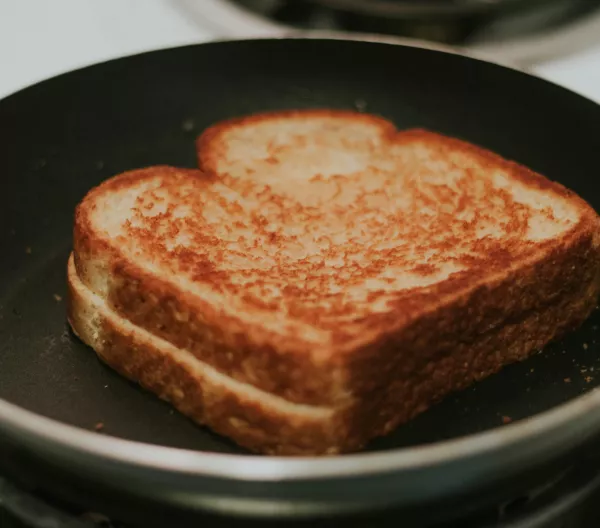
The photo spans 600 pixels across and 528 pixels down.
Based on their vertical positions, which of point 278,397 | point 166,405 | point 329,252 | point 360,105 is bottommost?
point 166,405

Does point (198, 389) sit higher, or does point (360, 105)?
point (360, 105)

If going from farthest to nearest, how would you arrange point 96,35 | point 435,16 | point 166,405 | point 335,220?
point 96,35
point 435,16
point 335,220
point 166,405

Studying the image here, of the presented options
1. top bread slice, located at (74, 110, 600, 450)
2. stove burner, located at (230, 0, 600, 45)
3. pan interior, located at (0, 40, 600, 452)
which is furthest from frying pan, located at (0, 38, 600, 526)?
stove burner, located at (230, 0, 600, 45)

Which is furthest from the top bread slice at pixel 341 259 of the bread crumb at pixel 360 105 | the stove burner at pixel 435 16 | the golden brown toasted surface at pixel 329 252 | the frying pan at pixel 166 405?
the stove burner at pixel 435 16

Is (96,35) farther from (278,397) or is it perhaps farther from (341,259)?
(278,397)

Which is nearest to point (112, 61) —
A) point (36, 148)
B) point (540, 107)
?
point (36, 148)

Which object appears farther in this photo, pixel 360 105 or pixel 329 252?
pixel 360 105

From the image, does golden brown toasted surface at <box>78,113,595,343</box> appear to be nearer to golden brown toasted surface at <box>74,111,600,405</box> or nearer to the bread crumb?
golden brown toasted surface at <box>74,111,600,405</box>

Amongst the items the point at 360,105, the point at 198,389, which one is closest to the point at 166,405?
the point at 198,389
